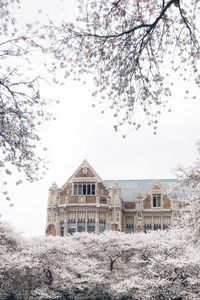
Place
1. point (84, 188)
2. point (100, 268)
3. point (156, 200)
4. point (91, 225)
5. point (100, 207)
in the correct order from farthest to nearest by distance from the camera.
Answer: point (156, 200) → point (84, 188) → point (91, 225) → point (100, 207) → point (100, 268)

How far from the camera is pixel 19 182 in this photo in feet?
37.8

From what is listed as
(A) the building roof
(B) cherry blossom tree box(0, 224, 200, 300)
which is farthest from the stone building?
(B) cherry blossom tree box(0, 224, 200, 300)

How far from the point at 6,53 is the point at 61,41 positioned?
144 cm

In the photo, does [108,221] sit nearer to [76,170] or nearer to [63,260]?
[76,170]

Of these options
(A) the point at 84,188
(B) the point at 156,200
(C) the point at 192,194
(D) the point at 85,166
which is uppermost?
(D) the point at 85,166

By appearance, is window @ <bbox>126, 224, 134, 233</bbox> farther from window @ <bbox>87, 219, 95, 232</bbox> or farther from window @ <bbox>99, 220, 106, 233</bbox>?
window @ <bbox>87, 219, 95, 232</bbox>

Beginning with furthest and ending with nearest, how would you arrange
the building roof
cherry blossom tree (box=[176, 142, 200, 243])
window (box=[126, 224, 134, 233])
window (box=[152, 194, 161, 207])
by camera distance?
the building roof < window (box=[152, 194, 161, 207]) < window (box=[126, 224, 134, 233]) < cherry blossom tree (box=[176, 142, 200, 243])

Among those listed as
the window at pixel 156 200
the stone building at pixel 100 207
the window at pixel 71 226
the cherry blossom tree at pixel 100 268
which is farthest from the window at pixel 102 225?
the cherry blossom tree at pixel 100 268

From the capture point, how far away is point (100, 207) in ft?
136

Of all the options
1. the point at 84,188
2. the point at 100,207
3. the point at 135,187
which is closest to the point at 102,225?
A: the point at 100,207

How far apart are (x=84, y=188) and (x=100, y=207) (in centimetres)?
204

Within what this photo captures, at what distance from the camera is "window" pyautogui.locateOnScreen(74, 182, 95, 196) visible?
42.0 meters

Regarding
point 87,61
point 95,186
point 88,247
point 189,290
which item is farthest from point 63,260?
point 87,61

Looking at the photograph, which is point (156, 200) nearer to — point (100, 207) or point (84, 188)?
point (100, 207)
